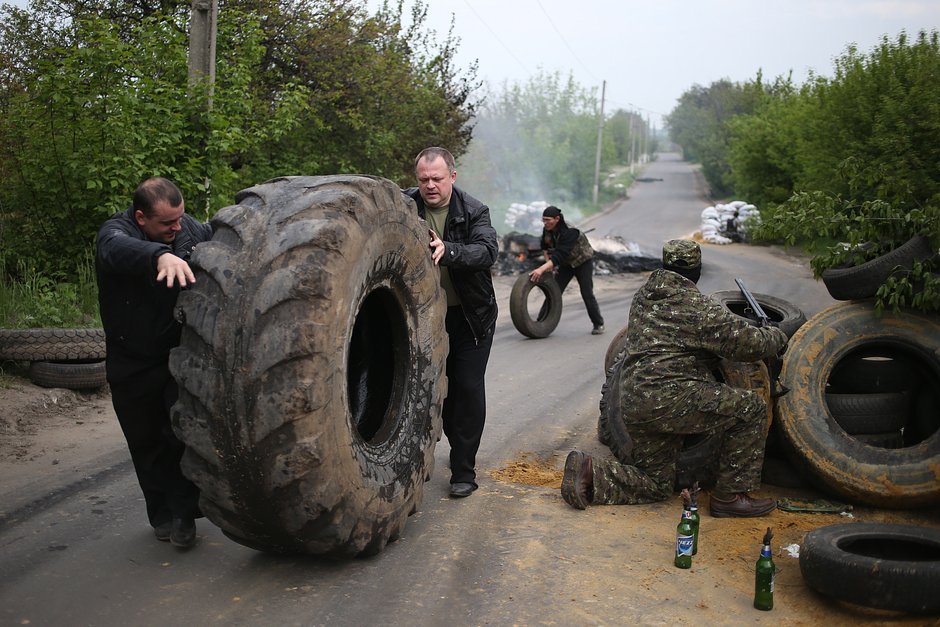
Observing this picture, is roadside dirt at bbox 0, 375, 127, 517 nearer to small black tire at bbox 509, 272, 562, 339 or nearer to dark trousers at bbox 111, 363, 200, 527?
dark trousers at bbox 111, 363, 200, 527

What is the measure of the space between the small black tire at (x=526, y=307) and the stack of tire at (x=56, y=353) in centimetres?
567

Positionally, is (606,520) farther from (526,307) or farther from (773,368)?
(526,307)

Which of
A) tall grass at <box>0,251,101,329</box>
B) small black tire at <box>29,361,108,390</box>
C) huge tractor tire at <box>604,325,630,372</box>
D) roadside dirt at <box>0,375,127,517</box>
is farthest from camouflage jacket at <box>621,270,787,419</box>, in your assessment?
tall grass at <box>0,251,101,329</box>

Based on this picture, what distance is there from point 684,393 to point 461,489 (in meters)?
1.55

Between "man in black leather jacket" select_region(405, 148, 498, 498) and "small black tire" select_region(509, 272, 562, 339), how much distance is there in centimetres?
614

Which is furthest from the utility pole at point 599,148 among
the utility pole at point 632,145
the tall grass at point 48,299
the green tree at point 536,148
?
the tall grass at point 48,299

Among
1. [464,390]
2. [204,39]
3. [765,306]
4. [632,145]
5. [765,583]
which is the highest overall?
[632,145]

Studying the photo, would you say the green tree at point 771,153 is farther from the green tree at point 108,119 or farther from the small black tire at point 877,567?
the small black tire at point 877,567

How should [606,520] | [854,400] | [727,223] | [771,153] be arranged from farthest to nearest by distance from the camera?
[727,223], [771,153], [854,400], [606,520]

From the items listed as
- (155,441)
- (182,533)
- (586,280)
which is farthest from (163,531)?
(586,280)

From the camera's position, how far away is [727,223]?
3200 centimetres

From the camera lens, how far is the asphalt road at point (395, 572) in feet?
13.3

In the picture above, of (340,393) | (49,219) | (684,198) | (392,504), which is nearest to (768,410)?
(392,504)

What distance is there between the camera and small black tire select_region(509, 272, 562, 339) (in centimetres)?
1216
